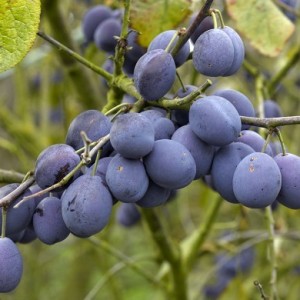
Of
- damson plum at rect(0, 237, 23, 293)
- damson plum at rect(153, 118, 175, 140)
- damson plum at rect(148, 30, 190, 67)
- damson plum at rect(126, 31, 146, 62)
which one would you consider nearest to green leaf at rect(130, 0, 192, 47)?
damson plum at rect(126, 31, 146, 62)

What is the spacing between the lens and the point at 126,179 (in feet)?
2.23

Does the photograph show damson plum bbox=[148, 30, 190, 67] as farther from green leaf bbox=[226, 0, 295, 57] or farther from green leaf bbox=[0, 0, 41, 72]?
green leaf bbox=[226, 0, 295, 57]

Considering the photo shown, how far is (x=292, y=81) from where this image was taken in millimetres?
2064

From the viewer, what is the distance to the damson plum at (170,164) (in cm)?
68

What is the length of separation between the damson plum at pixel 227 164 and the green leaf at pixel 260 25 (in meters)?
0.39

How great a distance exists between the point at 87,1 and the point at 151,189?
1.24m

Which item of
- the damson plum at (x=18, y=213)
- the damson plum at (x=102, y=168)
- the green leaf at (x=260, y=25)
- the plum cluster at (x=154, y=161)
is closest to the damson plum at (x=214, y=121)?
the plum cluster at (x=154, y=161)

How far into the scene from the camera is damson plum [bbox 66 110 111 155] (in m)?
0.75

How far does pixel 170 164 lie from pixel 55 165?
0.44ft

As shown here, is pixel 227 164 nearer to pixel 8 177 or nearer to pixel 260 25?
pixel 8 177

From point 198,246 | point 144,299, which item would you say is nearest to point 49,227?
point 198,246

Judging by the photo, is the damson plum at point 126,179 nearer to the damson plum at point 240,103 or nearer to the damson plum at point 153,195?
the damson plum at point 153,195

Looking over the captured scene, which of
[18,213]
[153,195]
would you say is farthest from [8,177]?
[153,195]

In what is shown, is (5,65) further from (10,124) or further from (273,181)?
(10,124)
